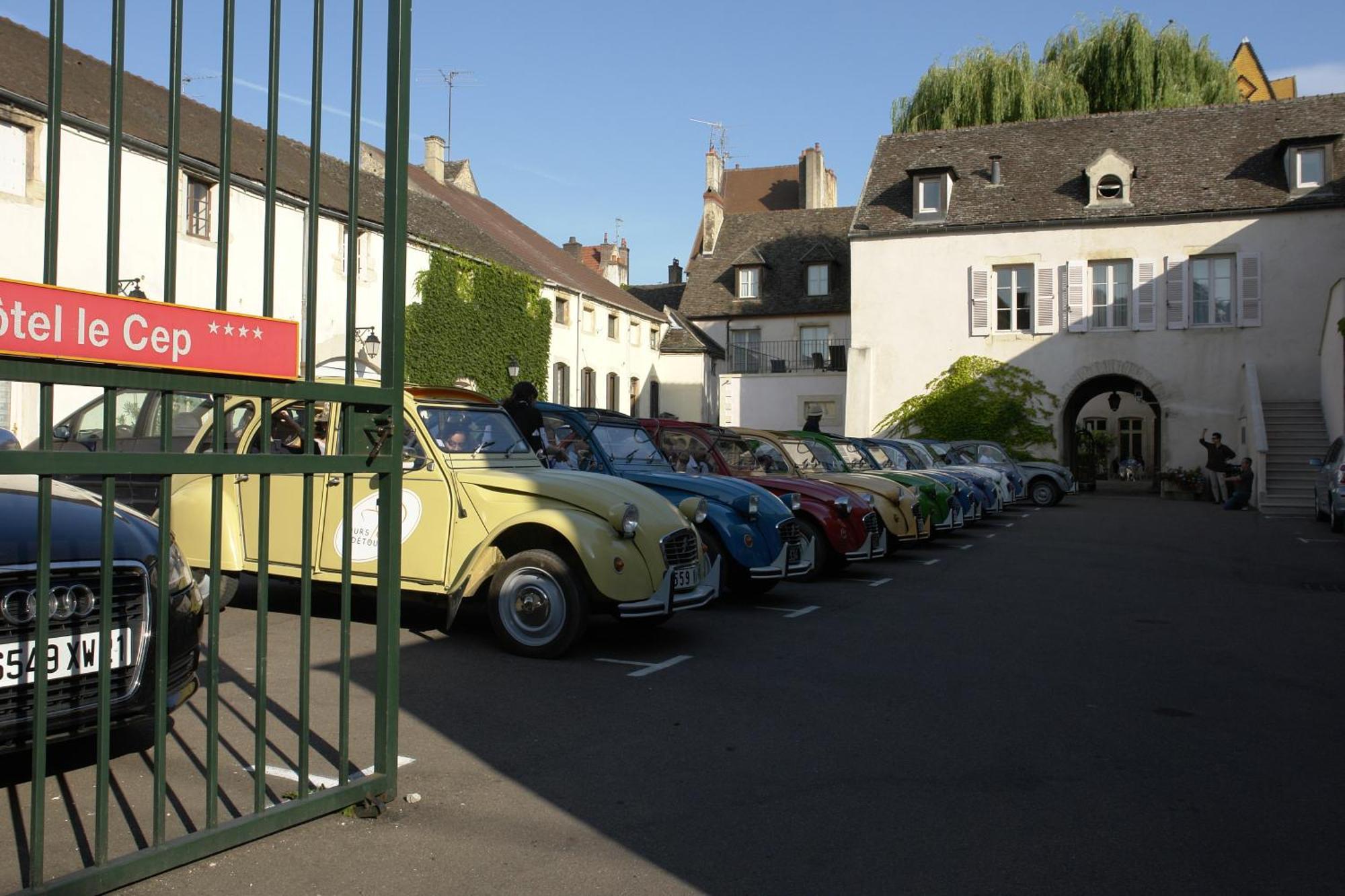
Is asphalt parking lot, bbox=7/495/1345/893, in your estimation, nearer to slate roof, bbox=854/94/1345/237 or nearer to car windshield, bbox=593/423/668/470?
car windshield, bbox=593/423/668/470

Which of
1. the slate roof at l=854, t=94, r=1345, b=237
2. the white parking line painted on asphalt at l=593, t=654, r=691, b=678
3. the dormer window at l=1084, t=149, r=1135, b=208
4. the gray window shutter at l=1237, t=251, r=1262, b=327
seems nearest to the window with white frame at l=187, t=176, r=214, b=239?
the white parking line painted on asphalt at l=593, t=654, r=691, b=678

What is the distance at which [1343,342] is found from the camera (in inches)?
910

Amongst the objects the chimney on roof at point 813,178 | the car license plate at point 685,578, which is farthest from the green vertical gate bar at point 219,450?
the chimney on roof at point 813,178

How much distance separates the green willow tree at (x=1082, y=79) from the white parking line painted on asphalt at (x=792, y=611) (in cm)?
3363

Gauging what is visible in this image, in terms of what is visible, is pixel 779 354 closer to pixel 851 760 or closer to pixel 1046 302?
pixel 1046 302

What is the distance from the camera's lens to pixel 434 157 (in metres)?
37.4

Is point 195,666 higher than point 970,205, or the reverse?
point 970,205

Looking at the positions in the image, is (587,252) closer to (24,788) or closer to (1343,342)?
(1343,342)

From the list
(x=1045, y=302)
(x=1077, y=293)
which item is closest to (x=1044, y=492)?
(x=1045, y=302)

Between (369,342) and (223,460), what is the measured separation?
2036 centimetres

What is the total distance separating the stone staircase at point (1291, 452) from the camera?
2441 cm

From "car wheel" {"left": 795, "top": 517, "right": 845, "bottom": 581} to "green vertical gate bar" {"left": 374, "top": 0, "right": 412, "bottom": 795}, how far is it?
7575 mm

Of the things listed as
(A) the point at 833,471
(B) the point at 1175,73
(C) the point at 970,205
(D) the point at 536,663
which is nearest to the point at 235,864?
(D) the point at 536,663

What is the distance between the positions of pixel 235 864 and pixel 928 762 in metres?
2.82
